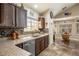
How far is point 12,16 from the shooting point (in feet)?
6.48

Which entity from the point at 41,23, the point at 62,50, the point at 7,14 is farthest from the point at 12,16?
the point at 62,50

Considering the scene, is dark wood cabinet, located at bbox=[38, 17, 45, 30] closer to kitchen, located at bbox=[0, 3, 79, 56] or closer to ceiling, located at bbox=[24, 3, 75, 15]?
kitchen, located at bbox=[0, 3, 79, 56]

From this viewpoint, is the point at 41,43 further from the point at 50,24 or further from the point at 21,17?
the point at 21,17

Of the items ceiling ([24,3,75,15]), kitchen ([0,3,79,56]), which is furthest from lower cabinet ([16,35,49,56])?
ceiling ([24,3,75,15])

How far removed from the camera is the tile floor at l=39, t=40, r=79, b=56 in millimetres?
1774

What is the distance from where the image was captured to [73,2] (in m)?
1.79

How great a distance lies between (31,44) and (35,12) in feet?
1.75

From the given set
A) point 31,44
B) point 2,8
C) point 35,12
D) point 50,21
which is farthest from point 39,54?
point 2,8

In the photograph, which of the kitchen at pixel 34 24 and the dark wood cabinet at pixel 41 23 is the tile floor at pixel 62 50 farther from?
the dark wood cabinet at pixel 41 23

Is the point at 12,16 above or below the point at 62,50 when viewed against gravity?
above

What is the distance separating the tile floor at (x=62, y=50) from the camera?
1.77 m

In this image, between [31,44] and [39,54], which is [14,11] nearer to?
[31,44]

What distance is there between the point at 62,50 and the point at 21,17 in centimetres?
88

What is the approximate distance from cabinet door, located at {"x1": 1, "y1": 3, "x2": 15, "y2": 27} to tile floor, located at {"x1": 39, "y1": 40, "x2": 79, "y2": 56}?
765mm
